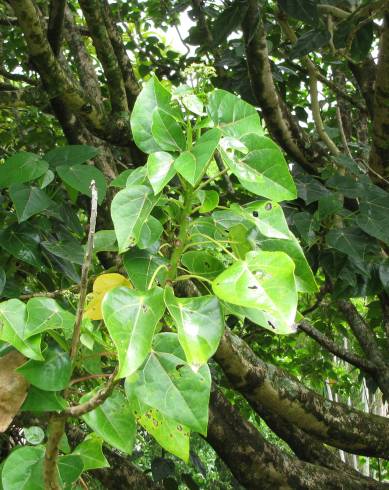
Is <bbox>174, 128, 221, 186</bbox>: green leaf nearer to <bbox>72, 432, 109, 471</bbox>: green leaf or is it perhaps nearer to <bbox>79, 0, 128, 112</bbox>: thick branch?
<bbox>72, 432, 109, 471</bbox>: green leaf

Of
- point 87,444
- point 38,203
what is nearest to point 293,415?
point 38,203

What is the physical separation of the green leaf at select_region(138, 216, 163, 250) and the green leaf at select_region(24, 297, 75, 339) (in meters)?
0.14

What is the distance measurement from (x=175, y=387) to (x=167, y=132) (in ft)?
1.08

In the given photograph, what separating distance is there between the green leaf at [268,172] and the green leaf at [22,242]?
805 millimetres

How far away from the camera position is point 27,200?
148 centimetres

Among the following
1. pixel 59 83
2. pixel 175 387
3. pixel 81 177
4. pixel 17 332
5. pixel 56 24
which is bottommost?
pixel 175 387

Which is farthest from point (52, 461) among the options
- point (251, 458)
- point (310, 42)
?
point (310, 42)

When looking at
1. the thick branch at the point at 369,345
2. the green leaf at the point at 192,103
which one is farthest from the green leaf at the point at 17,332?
the thick branch at the point at 369,345

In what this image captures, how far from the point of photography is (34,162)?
151 centimetres

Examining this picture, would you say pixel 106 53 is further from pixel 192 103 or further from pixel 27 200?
pixel 192 103

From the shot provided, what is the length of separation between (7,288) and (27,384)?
2.14ft

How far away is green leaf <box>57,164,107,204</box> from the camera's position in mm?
1491

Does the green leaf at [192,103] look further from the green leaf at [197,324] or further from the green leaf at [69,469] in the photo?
the green leaf at [69,469]

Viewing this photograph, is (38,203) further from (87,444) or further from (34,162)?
(87,444)
